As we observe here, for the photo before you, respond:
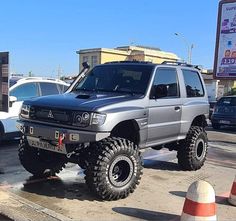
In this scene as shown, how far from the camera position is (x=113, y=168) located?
6648 millimetres

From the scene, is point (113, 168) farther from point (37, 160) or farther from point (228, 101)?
point (228, 101)

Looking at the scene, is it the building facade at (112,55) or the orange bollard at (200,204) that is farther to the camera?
the building facade at (112,55)

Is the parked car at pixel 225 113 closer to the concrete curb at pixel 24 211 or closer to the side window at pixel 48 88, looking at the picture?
the side window at pixel 48 88

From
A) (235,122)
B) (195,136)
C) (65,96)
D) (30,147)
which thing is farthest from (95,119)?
(235,122)

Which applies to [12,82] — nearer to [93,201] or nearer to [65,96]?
[65,96]

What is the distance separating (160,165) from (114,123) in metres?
3.32

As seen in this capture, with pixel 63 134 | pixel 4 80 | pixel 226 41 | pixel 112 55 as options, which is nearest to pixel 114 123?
pixel 63 134

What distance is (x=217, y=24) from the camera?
65.8 feet

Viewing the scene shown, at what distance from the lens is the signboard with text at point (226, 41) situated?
1923 cm

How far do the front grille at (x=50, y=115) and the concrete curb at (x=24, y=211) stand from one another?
48.4 inches

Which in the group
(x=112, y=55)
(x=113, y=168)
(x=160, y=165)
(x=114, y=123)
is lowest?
(x=160, y=165)

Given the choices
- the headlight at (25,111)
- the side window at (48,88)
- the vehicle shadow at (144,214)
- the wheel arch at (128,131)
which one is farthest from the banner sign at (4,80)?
the side window at (48,88)

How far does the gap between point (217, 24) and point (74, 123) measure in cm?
1507

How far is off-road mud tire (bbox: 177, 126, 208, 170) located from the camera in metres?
8.79
